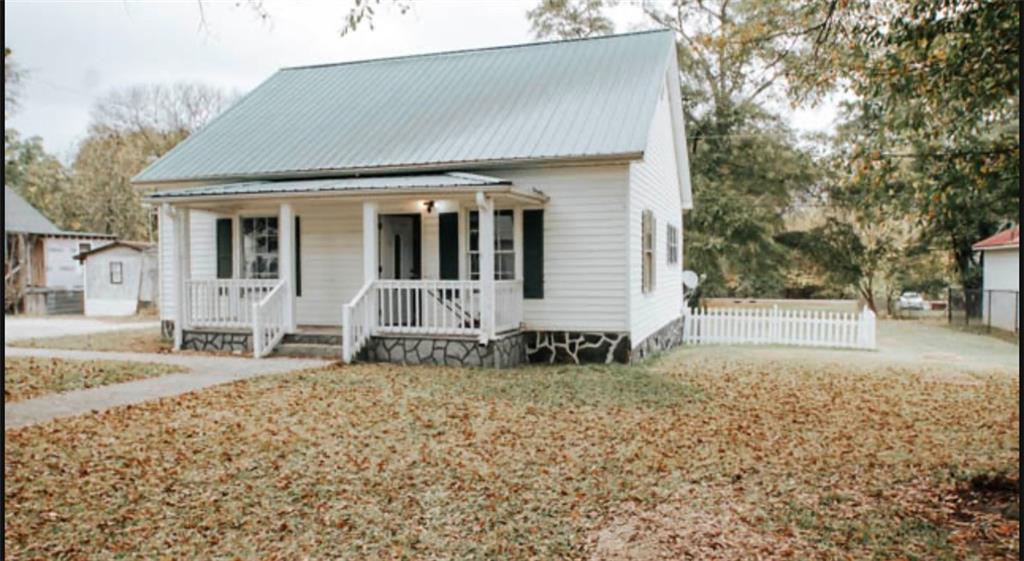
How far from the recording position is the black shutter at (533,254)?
38.9ft

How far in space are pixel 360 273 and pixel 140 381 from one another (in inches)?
186

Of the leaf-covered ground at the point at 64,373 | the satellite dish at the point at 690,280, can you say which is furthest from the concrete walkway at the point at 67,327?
the satellite dish at the point at 690,280

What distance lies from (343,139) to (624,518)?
34.8 ft

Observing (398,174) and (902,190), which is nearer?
(902,190)

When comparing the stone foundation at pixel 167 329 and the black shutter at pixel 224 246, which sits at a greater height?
the black shutter at pixel 224 246

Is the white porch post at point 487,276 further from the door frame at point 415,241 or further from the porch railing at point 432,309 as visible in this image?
the door frame at point 415,241

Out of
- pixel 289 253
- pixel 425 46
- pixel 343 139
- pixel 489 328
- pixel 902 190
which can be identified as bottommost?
pixel 489 328

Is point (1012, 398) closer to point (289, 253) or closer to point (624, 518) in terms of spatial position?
point (624, 518)

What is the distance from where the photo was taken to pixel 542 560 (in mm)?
3842

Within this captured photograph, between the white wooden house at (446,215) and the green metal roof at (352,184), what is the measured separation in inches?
2.1

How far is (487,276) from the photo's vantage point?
10.8 meters

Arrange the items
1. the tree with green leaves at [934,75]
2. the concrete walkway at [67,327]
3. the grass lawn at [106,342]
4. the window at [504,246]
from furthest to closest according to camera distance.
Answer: the concrete walkway at [67,327]
the grass lawn at [106,342]
the window at [504,246]
the tree with green leaves at [934,75]

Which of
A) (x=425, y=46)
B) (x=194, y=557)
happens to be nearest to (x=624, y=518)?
(x=194, y=557)

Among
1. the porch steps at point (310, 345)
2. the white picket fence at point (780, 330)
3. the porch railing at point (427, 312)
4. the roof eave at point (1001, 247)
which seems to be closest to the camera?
the porch railing at point (427, 312)
